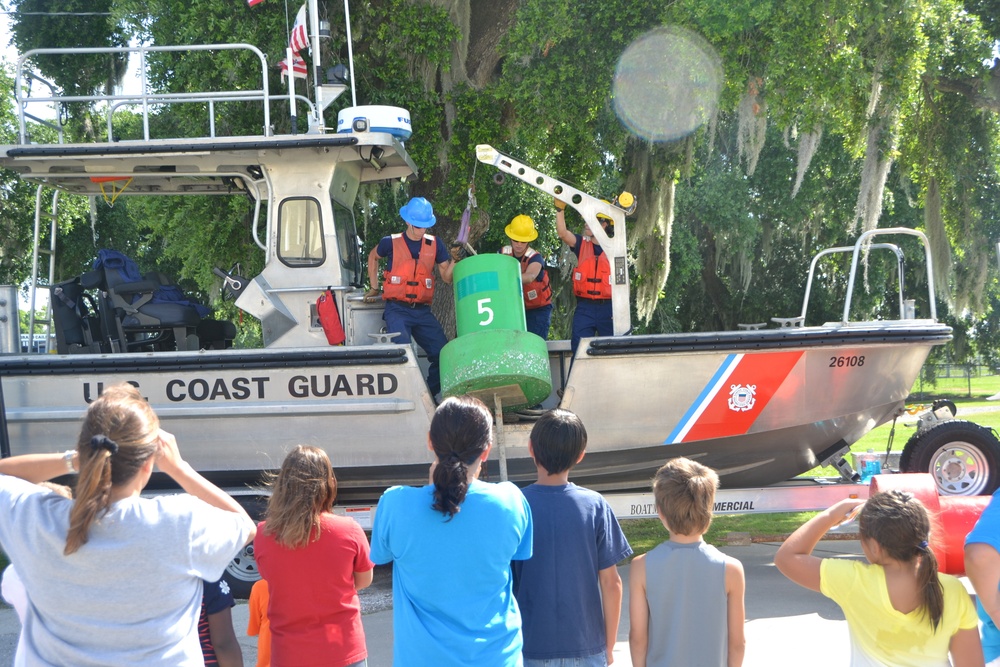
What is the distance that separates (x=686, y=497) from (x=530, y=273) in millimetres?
4373

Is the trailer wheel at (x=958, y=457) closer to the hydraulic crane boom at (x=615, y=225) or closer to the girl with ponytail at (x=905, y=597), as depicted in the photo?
the hydraulic crane boom at (x=615, y=225)

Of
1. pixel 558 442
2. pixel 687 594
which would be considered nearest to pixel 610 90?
pixel 558 442

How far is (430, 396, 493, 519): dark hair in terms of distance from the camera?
2855 mm

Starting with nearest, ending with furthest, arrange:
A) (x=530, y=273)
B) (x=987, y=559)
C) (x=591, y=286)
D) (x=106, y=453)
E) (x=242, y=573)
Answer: (x=106, y=453), (x=987, y=559), (x=242, y=573), (x=591, y=286), (x=530, y=273)

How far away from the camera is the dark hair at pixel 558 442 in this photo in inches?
123

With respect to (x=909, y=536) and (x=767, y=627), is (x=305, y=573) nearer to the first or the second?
(x=909, y=536)

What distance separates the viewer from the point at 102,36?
10844 millimetres

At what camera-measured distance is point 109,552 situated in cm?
233

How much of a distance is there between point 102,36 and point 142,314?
18.3 feet

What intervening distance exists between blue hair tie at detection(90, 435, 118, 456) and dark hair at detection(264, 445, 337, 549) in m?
0.76

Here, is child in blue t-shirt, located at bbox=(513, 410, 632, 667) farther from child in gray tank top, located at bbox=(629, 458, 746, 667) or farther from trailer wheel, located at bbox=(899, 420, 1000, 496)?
trailer wheel, located at bbox=(899, 420, 1000, 496)

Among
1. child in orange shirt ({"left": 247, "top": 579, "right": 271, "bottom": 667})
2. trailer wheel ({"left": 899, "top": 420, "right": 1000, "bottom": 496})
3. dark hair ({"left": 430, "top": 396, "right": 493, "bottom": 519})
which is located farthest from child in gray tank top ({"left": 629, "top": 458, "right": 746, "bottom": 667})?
trailer wheel ({"left": 899, "top": 420, "right": 1000, "bottom": 496})

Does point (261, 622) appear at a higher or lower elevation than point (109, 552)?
lower

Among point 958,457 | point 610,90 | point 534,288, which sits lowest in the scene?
point 958,457
